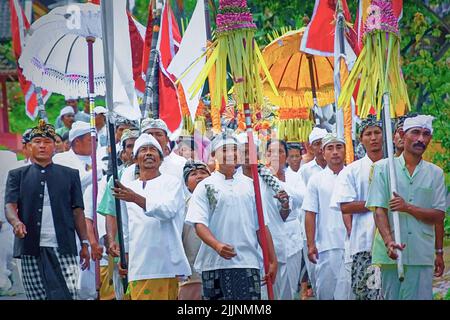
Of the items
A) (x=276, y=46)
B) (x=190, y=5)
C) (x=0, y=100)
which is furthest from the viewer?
(x=0, y=100)

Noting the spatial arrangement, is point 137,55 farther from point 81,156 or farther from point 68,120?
point 68,120

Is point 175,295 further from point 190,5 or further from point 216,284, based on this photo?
point 190,5

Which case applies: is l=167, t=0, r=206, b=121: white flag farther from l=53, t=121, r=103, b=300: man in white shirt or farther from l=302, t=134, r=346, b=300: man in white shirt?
l=302, t=134, r=346, b=300: man in white shirt

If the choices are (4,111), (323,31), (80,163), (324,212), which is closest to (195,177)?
(324,212)

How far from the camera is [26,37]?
11.5 meters

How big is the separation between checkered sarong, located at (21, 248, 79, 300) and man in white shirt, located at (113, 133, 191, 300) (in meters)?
0.58

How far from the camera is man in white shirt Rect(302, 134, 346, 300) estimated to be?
10.3 metres

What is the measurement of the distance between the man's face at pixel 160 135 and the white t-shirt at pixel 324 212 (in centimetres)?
124

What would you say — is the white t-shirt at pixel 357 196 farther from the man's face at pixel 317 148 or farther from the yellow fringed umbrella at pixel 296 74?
the yellow fringed umbrella at pixel 296 74

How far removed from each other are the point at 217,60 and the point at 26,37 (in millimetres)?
2586

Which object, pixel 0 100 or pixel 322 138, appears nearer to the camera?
pixel 322 138

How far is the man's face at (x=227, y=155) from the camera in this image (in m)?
9.39

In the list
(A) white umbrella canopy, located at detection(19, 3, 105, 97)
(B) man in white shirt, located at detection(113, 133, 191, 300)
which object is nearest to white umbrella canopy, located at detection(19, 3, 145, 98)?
(A) white umbrella canopy, located at detection(19, 3, 105, 97)
